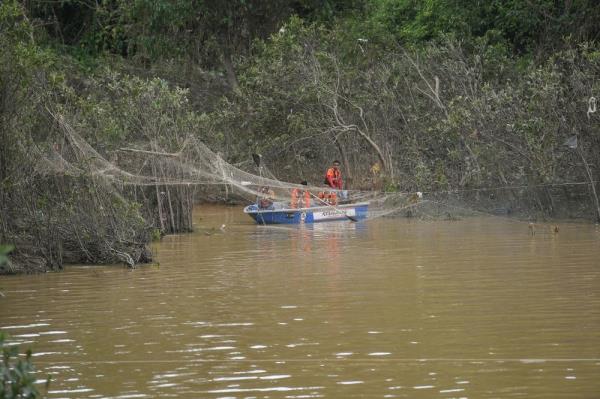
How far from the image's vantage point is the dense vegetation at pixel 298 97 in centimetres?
1358

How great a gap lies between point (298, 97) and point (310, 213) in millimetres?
4152

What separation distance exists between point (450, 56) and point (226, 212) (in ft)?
20.5

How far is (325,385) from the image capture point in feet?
23.7

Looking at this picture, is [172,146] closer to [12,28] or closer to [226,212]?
[12,28]

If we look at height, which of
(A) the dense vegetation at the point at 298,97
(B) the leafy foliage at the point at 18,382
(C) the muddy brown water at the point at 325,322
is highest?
(A) the dense vegetation at the point at 298,97

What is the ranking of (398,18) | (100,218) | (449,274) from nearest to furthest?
(449,274), (100,218), (398,18)

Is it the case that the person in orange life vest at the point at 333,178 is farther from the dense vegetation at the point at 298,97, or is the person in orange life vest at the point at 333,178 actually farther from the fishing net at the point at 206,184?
the dense vegetation at the point at 298,97

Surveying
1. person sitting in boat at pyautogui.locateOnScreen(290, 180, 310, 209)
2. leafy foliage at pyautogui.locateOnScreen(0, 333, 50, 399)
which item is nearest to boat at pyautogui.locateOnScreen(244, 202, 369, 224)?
person sitting in boat at pyautogui.locateOnScreen(290, 180, 310, 209)

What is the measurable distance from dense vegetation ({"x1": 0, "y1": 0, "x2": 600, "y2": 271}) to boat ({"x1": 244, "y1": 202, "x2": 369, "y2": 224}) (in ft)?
5.12

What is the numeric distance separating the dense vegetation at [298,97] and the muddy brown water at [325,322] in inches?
45.2

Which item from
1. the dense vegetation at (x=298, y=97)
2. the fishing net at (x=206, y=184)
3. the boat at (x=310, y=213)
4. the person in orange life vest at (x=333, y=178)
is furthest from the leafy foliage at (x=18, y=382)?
the person in orange life vest at (x=333, y=178)

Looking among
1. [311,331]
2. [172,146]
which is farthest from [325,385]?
[172,146]

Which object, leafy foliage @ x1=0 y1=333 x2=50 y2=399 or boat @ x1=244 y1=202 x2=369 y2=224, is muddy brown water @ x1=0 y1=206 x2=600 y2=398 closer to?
leafy foliage @ x1=0 y1=333 x2=50 y2=399

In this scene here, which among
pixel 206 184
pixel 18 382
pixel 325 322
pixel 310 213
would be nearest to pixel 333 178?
pixel 310 213
